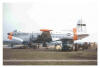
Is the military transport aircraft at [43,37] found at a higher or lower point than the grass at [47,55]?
higher

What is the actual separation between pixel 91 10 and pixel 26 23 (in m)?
1.46

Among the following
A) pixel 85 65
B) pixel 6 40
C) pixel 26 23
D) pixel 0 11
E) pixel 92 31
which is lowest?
pixel 85 65

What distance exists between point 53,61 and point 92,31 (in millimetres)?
1079

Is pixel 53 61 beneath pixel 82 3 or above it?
beneath

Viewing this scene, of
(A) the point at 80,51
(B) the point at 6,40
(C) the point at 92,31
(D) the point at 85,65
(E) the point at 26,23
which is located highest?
(E) the point at 26,23

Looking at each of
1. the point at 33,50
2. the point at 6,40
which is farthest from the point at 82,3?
the point at 6,40

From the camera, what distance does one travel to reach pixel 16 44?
281 cm

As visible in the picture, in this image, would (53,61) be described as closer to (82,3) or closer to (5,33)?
(5,33)

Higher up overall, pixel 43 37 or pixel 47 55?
pixel 43 37

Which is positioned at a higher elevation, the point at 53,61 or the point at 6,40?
the point at 6,40

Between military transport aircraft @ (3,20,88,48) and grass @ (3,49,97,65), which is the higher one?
military transport aircraft @ (3,20,88,48)

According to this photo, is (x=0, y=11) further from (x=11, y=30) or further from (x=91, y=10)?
(x=91, y=10)

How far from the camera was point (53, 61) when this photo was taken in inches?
110

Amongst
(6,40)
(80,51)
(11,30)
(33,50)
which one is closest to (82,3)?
(80,51)
